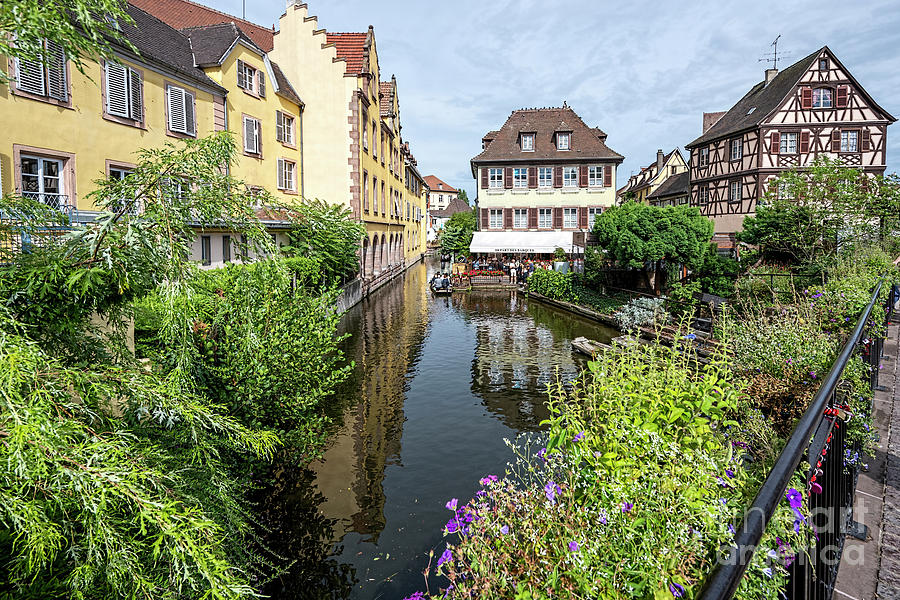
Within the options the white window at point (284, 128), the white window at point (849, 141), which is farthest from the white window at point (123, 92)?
the white window at point (849, 141)

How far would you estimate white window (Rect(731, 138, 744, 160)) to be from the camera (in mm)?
35875

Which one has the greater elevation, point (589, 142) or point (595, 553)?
point (589, 142)

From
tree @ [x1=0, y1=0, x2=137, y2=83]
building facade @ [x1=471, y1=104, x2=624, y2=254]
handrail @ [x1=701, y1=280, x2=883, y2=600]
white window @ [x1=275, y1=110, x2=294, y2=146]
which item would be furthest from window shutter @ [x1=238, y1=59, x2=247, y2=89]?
handrail @ [x1=701, y1=280, x2=883, y2=600]

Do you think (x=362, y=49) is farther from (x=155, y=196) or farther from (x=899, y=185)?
(x=155, y=196)

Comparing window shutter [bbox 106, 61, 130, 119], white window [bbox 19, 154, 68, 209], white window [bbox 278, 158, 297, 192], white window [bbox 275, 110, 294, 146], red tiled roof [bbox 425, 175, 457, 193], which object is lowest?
white window [bbox 19, 154, 68, 209]

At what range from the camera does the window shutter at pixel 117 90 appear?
1680 cm

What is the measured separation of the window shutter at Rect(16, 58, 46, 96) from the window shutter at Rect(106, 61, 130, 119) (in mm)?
2042

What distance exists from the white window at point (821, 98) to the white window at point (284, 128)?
1288 inches

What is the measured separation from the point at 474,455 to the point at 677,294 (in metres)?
13.3

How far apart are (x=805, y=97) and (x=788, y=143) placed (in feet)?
9.89

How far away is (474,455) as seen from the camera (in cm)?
1023

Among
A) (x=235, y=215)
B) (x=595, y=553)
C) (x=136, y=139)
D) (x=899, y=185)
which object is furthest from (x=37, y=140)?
(x=899, y=185)

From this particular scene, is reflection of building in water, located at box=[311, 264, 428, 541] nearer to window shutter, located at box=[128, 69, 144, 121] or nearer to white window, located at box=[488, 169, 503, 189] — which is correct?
window shutter, located at box=[128, 69, 144, 121]

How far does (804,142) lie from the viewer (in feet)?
112
